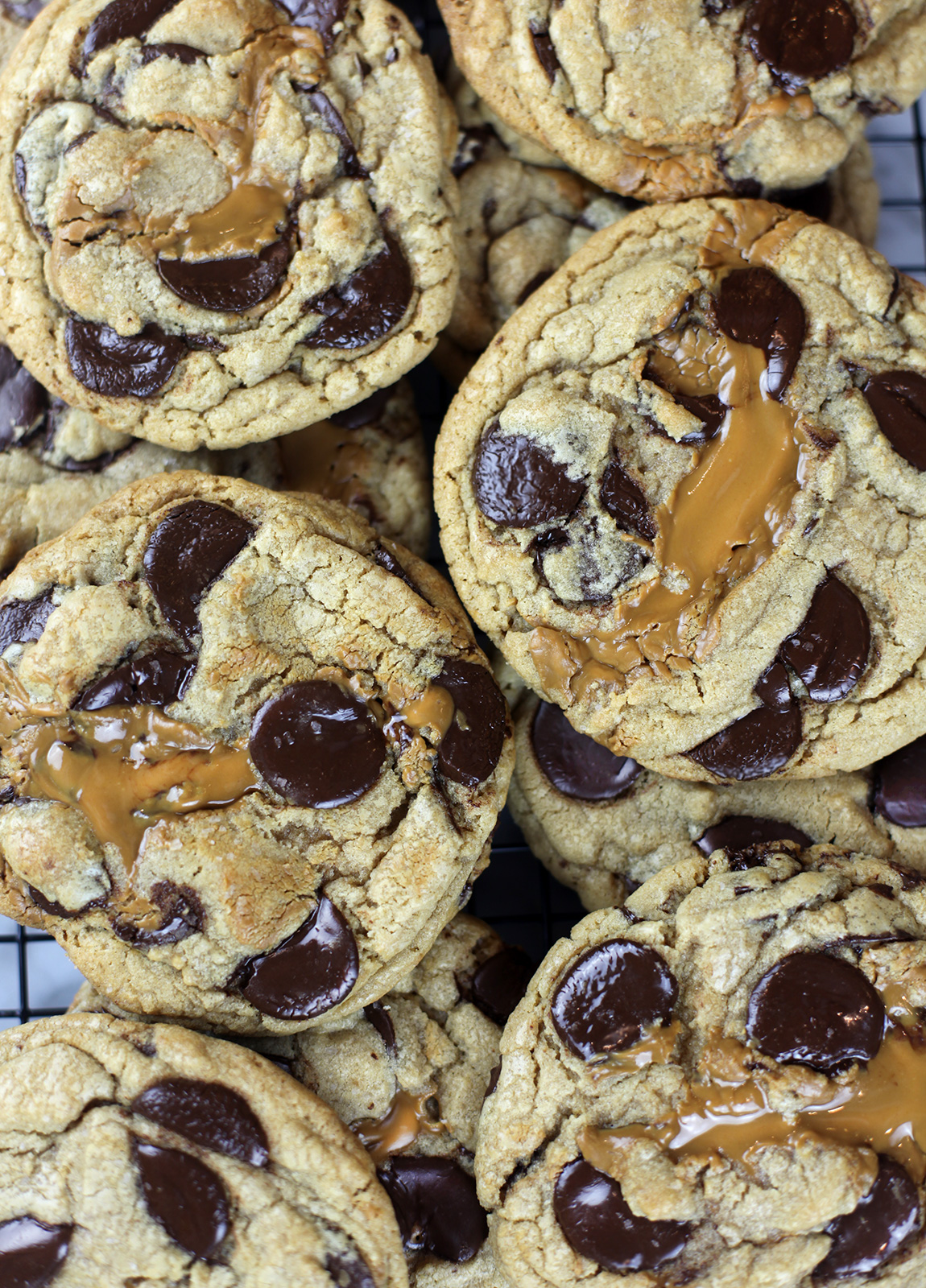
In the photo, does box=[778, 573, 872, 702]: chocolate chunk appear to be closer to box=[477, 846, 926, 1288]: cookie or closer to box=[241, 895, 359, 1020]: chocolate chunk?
box=[477, 846, 926, 1288]: cookie

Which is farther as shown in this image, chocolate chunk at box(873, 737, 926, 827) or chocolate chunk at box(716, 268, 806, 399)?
chocolate chunk at box(873, 737, 926, 827)

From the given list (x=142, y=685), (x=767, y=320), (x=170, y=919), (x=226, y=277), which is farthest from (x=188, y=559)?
(x=767, y=320)

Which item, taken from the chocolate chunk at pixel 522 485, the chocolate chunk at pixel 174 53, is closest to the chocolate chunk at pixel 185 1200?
the chocolate chunk at pixel 522 485

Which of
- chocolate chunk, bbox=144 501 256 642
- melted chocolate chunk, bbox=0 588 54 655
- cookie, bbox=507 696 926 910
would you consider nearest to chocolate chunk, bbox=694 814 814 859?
cookie, bbox=507 696 926 910

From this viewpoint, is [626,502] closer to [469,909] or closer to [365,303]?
[365,303]

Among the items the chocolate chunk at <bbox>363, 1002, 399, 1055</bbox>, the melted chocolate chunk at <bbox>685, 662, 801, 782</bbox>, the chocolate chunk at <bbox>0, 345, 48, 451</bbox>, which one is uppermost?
the chocolate chunk at <bbox>0, 345, 48, 451</bbox>

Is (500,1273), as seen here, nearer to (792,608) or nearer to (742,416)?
(792,608)

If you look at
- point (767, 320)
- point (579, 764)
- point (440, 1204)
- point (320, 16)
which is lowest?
point (440, 1204)
